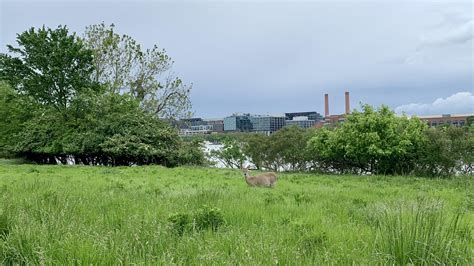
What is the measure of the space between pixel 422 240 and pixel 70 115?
2732 cm

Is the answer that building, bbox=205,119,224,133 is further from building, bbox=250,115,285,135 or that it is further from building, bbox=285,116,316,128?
building, bbox=285,116,316,128

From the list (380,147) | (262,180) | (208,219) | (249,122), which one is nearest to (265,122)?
(249,122)

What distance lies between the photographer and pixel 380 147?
20.8 m

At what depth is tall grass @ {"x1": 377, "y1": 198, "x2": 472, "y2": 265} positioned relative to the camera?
3.21 metres

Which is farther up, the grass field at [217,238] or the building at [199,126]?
the building at [199,126]

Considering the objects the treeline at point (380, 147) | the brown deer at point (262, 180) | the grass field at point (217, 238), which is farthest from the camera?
the treeline at point (380, 147)

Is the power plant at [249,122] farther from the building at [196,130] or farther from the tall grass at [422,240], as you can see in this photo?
the tall grass at [422,240]

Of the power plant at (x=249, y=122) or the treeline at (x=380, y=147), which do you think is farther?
the power plant at (x=249, y=122)

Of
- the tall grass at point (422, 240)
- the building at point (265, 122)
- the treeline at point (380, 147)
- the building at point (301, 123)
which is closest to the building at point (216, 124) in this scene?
the building at point (265, 122)

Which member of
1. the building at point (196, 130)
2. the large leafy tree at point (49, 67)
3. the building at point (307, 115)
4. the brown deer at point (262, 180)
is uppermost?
the large leafy tree at point (49, 67)

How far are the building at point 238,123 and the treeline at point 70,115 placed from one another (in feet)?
21.5

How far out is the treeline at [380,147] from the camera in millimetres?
19766

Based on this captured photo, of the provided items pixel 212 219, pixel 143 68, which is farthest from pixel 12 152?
pixel 212 219

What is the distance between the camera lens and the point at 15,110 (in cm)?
2905
